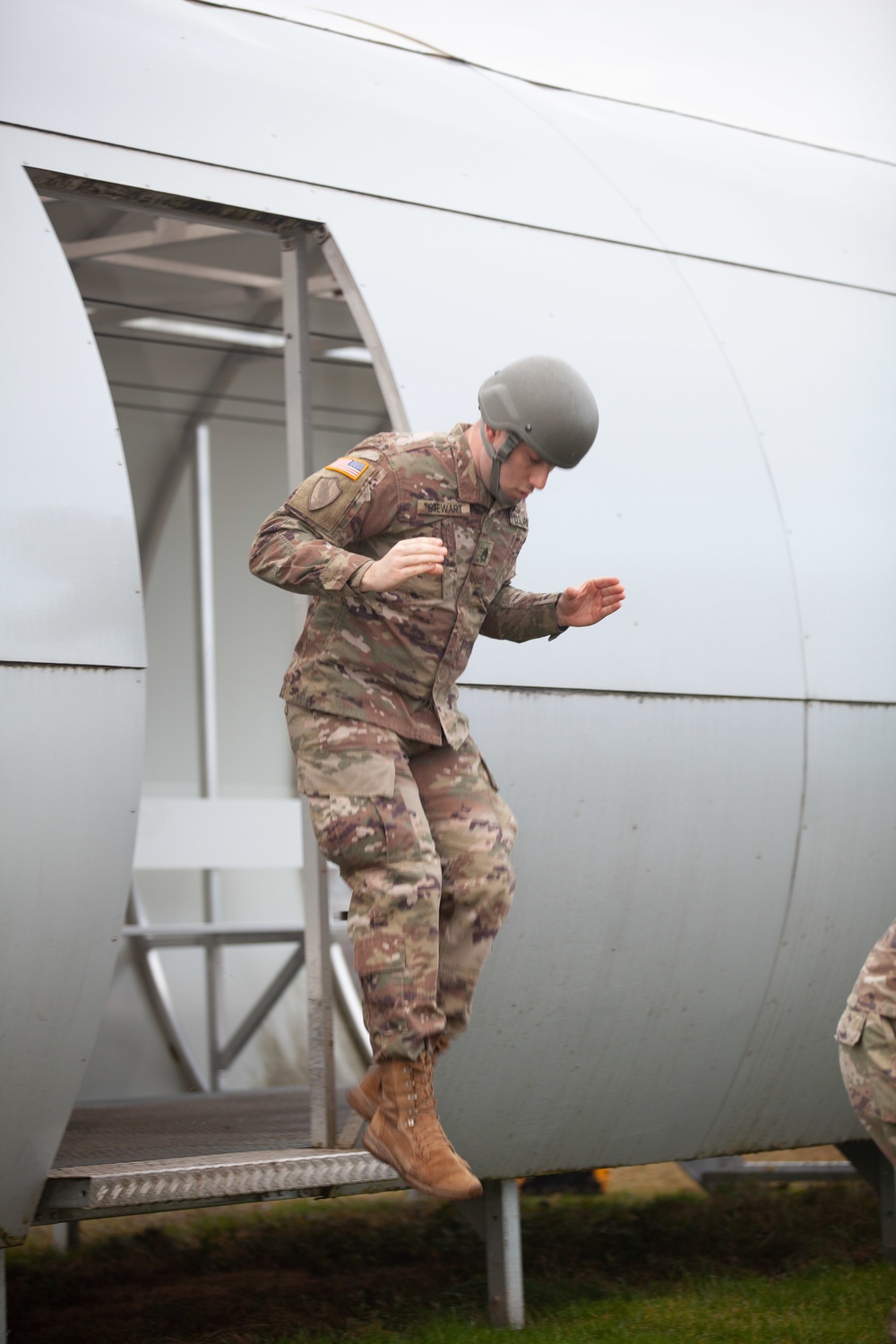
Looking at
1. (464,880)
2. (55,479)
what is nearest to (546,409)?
(464,880)

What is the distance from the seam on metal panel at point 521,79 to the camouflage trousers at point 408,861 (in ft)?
8.68

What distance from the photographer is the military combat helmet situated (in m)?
4.02

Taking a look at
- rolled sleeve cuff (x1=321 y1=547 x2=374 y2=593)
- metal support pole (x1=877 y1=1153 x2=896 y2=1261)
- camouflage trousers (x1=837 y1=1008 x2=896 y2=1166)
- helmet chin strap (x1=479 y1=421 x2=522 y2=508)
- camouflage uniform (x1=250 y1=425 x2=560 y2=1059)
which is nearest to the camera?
rolled sleeve cuff (x1=321 y1=547 x2=374 y2=593)

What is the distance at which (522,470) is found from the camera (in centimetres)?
419

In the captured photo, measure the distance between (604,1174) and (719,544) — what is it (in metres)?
5.22

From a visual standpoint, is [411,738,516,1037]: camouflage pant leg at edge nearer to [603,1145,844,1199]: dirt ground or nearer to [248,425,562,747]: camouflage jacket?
[248,425,562,747]: camouflage jacket

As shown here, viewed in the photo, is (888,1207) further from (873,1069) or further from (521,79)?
(521,79)

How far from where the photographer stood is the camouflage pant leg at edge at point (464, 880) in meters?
4.19

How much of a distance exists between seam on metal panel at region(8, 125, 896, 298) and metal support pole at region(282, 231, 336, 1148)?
0.23m

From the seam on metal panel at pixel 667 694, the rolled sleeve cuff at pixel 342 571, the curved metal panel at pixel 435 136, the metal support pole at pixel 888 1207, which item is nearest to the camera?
the rolled sleeve cuff at pixel 342 571

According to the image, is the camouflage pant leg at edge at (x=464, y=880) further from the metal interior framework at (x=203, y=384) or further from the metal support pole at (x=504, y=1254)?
the metal interior framework at (x=203, y=384)

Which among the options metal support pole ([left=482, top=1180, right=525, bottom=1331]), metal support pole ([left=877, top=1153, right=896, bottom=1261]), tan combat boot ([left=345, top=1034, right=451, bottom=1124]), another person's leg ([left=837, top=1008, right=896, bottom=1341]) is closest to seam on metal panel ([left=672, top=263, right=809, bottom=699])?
another person's leg ([left=837, top=1008, right=896, bottom=1341])

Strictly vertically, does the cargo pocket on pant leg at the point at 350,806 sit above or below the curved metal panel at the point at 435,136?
below

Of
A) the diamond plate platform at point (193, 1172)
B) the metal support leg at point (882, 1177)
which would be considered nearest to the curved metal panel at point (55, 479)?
the diamond plate platform at point (193, 1172)
